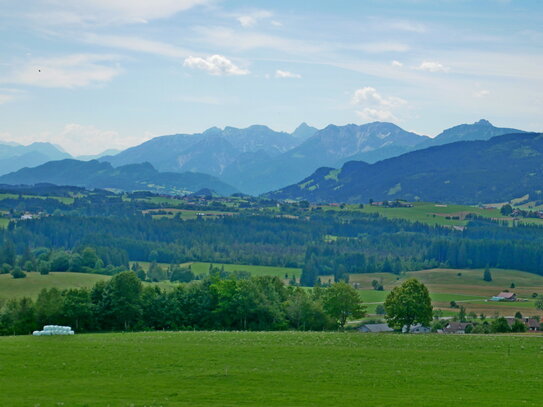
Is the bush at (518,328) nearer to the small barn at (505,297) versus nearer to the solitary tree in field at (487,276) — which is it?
the small barn at (505,297)

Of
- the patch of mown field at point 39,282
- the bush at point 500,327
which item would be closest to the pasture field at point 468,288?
the bush at point 500,327

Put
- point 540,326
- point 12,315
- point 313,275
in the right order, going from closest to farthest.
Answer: point 12,315
point 540,326
point 313,275

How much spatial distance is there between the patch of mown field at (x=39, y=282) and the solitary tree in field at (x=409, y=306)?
66110 mm

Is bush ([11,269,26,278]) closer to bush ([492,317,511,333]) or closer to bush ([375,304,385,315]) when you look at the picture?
bush ([375,304,385,315])

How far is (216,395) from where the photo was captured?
129 ft

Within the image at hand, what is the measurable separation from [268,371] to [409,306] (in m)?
42.9

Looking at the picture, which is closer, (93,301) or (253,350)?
(253,350)

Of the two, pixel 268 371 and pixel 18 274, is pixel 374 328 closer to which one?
pixel 268 371

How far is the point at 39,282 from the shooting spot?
13938 cm

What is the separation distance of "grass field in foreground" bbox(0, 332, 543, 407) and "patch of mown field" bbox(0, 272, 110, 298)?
7345cm

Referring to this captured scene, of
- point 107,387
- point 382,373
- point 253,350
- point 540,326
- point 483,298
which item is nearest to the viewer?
point 107,387

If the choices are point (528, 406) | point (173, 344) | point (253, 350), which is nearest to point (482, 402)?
point (528, 406)

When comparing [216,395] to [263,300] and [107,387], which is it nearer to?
[107,387]

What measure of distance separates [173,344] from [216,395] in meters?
18.1
